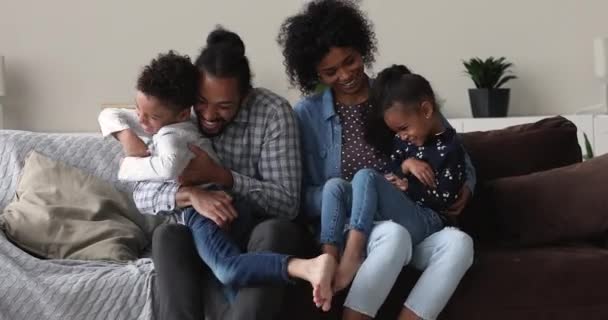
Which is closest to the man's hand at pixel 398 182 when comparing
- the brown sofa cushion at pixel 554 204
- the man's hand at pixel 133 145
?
the brown sofa cushion at pixel 554 204

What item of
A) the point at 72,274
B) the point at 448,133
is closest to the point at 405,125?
the point at 448,133

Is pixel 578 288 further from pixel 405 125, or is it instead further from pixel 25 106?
pixel 25 106

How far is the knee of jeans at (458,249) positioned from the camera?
5.84 feet

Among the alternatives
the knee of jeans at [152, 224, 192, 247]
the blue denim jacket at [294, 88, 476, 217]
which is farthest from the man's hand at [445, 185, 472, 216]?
the knee of jeans at [152, 224, 192, 247]

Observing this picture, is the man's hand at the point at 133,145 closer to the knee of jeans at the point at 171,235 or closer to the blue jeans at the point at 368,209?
the knee of jeans at the point at 171,235

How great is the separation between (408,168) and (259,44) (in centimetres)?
211

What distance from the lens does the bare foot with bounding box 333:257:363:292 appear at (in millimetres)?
1747

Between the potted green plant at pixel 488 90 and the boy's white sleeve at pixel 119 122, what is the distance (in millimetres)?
2004

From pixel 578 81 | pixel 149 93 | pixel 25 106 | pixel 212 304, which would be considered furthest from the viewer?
pixel 25 106

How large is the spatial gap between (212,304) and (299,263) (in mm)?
288

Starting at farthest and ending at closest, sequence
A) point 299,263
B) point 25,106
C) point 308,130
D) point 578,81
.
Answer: point 25,106 → point 578,81 → point 308,130 → point 299,263

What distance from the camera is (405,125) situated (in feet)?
6.51

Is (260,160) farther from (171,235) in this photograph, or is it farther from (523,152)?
(523,152)

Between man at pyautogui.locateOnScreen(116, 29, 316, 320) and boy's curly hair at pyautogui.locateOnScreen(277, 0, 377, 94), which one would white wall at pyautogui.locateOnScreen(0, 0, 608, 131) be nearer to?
boy's curly hair at pyautogui.locateOnScreen(277, 0, 377, 94)
